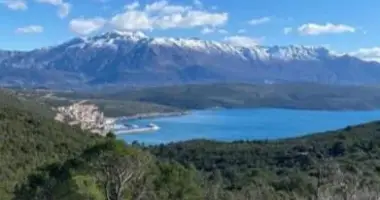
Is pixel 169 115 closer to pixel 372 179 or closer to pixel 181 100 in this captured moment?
pixel 181 100

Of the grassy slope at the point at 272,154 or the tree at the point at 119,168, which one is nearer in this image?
the tree at the point at 119,168

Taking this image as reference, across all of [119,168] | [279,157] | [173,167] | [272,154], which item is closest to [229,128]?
[272,154]

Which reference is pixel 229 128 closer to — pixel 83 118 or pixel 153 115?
pixel 153 115

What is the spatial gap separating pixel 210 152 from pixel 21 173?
1180 inches

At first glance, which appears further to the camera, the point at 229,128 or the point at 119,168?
the point at 229,128

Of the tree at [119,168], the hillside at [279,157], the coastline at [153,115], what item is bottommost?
the hillside at [279,157]

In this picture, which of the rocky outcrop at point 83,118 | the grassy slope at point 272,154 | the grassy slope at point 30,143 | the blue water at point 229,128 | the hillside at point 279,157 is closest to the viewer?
the grassy slope at point 30,143

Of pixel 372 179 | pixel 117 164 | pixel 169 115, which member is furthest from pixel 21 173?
pixel 169 115

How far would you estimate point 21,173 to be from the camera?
32.6 metres

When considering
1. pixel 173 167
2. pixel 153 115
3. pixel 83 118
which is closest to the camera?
pixel 173 167

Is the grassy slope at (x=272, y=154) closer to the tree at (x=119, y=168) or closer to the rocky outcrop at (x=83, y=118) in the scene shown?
the rocky outcrop at (x=83, y=118)

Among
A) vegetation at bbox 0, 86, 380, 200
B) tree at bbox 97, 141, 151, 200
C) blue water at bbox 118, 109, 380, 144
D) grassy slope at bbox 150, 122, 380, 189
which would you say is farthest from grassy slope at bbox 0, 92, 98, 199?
blue water at bbox 118, 109, 380, 144

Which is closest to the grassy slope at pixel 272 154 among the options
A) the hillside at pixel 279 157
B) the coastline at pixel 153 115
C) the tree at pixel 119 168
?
the hillside at pixel 279 157

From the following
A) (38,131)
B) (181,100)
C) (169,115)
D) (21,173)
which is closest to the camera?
(21,173)
